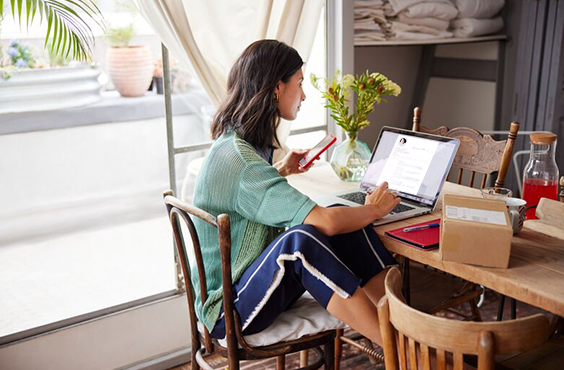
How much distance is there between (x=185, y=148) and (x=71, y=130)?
43 centimetres

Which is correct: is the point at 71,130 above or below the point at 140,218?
above

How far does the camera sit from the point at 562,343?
1.73m

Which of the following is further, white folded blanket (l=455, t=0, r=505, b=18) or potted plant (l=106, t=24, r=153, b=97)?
white folded blanket (l=455, t=0, r=505, b=18)

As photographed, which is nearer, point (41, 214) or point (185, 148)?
point (41, 214)

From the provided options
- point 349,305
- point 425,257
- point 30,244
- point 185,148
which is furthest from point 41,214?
point 425,257

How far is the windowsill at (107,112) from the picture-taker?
7.14 ft

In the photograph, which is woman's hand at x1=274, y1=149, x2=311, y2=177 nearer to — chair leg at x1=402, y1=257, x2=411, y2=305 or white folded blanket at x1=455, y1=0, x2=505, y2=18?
chair leg at x1=402, y1=257, x2=411, y2=305

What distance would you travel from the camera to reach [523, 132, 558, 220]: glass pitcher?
1890mm

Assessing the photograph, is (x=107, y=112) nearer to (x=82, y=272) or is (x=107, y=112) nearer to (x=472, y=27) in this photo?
(x=82, y=272)

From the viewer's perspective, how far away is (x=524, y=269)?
1.55 m

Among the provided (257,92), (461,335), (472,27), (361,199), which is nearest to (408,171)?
(361,199)

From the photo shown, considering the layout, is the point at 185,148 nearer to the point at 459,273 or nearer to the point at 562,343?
the point at 459,273

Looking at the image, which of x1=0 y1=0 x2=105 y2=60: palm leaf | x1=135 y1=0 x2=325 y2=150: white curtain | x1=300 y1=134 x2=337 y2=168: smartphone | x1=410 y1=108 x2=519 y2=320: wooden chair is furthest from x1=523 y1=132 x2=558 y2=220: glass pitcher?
x1=0 y1=0 x2=105 y2=60: palm leaf

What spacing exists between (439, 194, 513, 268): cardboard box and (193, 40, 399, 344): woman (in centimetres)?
25
